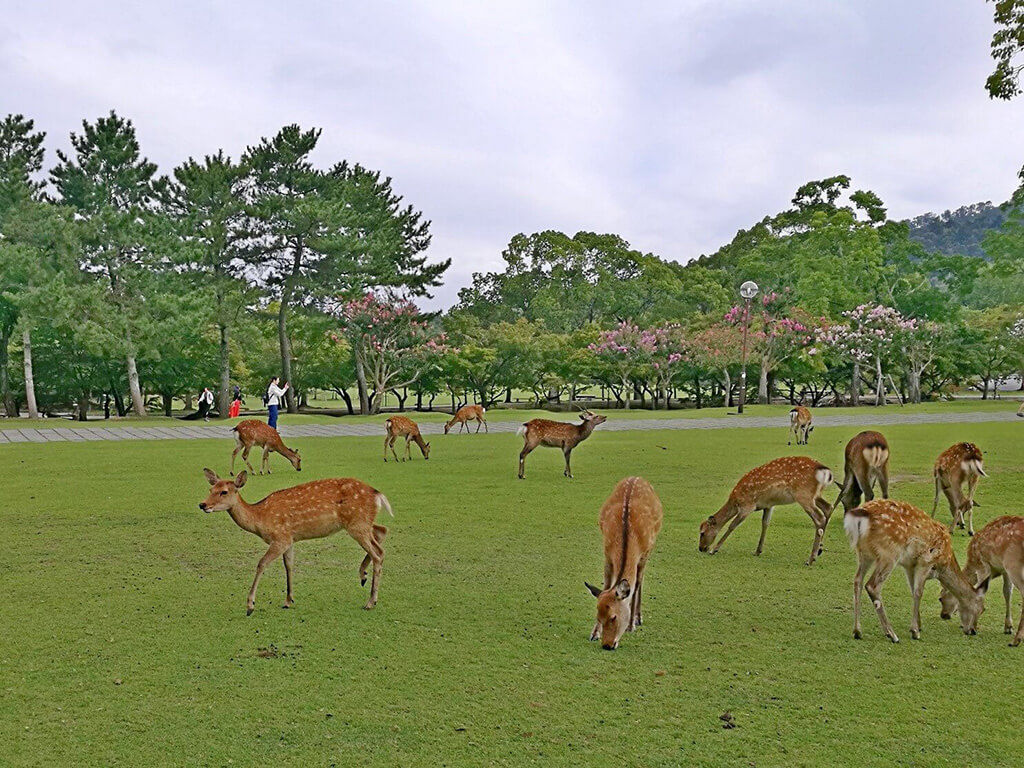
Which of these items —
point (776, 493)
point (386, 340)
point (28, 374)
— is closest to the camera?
point (776, 493)

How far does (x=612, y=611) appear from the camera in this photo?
4871mm

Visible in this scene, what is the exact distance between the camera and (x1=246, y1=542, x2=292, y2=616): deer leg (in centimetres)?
579

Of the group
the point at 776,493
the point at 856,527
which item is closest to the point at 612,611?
the point at 856,527

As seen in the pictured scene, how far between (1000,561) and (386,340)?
3282cm

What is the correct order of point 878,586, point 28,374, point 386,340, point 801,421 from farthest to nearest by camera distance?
point 386,340
point 28,374
point 801,421
point 878,586

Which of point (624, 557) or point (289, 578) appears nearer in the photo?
point (624, 557)

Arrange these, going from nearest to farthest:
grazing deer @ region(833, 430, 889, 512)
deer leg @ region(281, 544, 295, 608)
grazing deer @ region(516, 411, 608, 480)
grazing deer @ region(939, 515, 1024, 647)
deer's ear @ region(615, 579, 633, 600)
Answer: deer's ear @ region(615, 579, 633, 600) < grazing deer @ region(939, 515, 1024, 647) < deer leg @ region(281, 544, 295, 608) < grazing deer @ region(833, 430, 889, 512) < grazing deer @ region(516, 411, 608, 480)

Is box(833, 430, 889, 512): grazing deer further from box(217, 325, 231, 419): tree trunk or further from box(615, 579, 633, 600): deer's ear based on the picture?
box(217, 325, 231, 419): tree trunk

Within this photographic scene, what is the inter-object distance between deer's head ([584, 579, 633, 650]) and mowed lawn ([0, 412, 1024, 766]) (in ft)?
0.36

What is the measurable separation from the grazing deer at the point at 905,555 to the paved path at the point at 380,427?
17.6 metres

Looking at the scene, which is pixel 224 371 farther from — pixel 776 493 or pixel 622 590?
pixel 622 590

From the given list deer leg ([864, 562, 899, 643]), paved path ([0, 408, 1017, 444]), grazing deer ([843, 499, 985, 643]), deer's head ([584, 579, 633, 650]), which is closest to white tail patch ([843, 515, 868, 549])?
grazing deer ([843, 499, 985, 643])

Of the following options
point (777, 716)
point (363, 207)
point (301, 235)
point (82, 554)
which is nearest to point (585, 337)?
point (363, 207)

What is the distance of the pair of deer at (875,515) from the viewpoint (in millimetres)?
5270
